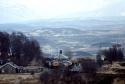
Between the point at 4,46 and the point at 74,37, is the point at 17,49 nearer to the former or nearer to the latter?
the point at 4,46

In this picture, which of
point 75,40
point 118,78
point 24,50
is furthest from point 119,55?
point 75,40

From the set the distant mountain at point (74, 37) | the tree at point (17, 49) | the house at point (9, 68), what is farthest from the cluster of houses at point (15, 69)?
the distant mountain at point (74, 37)

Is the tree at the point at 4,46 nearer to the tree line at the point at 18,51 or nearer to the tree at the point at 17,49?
the tree line at the point at 18,51

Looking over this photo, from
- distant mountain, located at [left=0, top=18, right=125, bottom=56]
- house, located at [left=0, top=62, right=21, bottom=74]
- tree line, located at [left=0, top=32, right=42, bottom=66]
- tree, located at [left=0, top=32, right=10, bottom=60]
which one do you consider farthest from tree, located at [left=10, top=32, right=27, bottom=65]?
distant mountain, located at [left=0, top=18, right=125, bottom=56]

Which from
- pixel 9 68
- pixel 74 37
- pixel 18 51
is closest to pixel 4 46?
pixel 18 51

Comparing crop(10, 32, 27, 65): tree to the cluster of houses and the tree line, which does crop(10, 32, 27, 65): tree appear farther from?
the cluster of houses

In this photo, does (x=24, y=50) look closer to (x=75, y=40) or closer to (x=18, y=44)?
(x=18, y=44)
